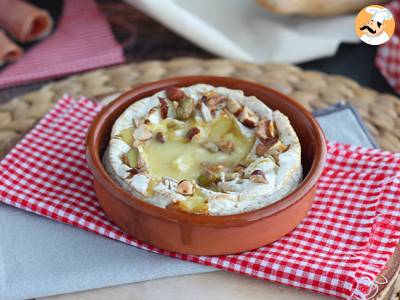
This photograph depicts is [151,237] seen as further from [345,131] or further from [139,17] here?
[139,17]

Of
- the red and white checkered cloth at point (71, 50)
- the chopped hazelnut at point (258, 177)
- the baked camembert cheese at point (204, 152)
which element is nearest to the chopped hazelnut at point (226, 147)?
the baked camembert cheese at point (204, 152)

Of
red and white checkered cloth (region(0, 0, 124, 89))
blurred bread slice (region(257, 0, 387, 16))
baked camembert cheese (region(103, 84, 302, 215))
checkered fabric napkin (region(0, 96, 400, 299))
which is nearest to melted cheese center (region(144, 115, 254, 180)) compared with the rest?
baked camembert cheese (region(103, 84, 302, 215))

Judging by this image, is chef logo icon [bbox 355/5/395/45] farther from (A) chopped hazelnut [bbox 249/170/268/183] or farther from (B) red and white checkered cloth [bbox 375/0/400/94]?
(B) red and white checkered cloth [bbox 375/0/400/94]

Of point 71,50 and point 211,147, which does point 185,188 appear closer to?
point 211,147

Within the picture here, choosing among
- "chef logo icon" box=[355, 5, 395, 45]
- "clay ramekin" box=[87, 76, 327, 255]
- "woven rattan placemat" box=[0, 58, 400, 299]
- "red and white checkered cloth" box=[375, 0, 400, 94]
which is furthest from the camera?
"red and white checkered cloth" box=[375, 0, 400, 94]

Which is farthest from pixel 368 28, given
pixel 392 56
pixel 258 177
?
pixel 392 56

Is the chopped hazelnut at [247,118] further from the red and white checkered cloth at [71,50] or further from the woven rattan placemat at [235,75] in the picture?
the red and white checkered cloth at [71,50]
